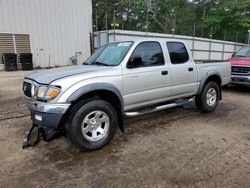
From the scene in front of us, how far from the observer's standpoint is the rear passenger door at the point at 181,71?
17.6 ft

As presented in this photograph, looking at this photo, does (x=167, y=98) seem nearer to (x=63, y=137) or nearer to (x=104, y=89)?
(x=104, y=89)

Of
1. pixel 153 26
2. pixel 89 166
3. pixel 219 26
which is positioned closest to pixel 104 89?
pixel 89 166

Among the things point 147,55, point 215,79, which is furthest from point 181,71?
point 215,79

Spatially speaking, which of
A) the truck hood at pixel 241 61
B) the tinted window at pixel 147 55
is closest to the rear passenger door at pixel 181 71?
the tinted window at pixel 147 55

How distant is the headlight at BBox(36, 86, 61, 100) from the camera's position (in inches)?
149

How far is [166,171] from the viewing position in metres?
3.49

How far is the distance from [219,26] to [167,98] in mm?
34412

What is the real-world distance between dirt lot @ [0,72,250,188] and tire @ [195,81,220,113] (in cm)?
50

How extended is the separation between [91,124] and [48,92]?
2.79ft

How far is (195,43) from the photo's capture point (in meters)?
22.2

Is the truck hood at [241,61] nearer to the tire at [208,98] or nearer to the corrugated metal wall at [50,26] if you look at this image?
the tire at [208,98]

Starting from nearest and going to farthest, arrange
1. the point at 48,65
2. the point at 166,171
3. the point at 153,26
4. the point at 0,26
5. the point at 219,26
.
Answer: the point at 166,171 → the point at 0,26 → the point at 48,65 → the point at 219,26 → the point at 153,26

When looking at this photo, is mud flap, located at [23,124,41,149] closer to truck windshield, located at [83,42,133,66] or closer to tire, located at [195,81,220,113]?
truck windshield, located at [83,42,133,66]

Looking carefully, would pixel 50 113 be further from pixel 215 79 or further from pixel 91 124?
pixel 215 79
